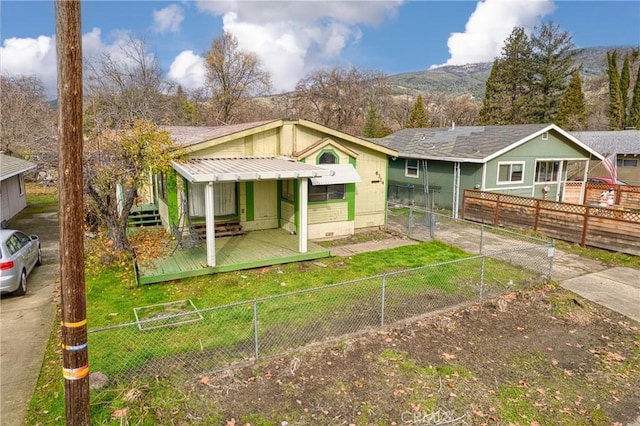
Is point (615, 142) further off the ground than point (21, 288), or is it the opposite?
point (615, 142)

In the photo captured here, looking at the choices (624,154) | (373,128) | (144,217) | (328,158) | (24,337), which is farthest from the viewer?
(373,128)

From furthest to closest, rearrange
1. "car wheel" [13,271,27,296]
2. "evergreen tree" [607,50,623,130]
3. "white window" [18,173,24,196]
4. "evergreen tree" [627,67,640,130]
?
"evergreen tree" [607,50,623,130] → "evergreen tree" [627,67,640,130] → "white window" [18,173,24,196] → "car wheel" [13,271,27,296]

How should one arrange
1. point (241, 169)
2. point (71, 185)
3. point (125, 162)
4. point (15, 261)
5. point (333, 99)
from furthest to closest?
point (333, 99), point (241, 169), point (125, 162), point (15, 261), point (71, 185)

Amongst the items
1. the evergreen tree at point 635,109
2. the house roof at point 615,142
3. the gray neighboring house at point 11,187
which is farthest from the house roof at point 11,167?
the evergreen tree at point 635,109

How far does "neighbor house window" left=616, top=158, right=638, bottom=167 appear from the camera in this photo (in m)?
27.8

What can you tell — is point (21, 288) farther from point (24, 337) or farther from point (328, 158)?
point (328, 158)

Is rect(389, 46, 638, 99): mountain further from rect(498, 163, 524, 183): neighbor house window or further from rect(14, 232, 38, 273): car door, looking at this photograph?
rect(14, 232, 38, 273): car door

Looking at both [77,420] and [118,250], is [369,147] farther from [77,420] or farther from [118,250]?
[77,420]

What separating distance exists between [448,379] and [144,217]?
12.9 meters

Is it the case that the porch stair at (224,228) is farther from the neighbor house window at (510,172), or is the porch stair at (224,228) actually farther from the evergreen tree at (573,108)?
the evergreen tree at (573,108)

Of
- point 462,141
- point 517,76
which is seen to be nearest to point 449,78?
point 517,76

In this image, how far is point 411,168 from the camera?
21984mm

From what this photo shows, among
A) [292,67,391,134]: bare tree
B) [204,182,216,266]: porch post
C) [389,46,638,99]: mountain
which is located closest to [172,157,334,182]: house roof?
[204,182,216,266]: porch post

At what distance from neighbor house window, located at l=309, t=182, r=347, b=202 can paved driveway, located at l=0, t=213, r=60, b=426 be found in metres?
7.60
